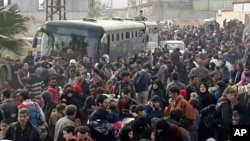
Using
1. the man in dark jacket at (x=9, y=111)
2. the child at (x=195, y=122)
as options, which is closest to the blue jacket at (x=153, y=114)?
the child at (x=195, y=122)

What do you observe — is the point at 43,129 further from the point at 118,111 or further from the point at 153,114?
the point at 153,114

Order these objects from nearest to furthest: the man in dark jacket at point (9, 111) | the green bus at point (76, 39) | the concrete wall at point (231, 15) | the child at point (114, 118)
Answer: the child at point (114, 118) → the man in dark jacket at point (9, 111) → the green bus at point (76, 39) → the concrete wall at point (231, 15)

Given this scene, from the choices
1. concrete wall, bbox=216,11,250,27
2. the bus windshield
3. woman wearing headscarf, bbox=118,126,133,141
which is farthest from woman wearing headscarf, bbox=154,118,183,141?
concrete wall, bbox=216,11,250,27

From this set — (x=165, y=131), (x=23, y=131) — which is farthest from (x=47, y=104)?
(x=165, y=131)

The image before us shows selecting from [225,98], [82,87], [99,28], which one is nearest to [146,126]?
[225,98]

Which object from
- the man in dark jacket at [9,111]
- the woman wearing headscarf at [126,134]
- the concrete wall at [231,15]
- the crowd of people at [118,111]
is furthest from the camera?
Answer: the concrete wall at [231,15]

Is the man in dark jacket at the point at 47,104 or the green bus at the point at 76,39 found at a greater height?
the green bus at the point at 76,39

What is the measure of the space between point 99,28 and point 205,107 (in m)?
11.9

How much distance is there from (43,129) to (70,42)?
1347 cm

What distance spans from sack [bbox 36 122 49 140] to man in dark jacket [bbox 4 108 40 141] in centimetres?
73

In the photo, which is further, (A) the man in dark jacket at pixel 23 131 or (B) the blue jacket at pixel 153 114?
(B) the blue jacket at pixel 153 114

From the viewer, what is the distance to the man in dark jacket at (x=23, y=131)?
1049 cm

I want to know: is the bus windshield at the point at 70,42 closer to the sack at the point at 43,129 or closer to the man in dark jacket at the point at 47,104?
the man in dark jacket at the point at 47,104

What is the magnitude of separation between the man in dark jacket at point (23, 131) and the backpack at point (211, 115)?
366cm
